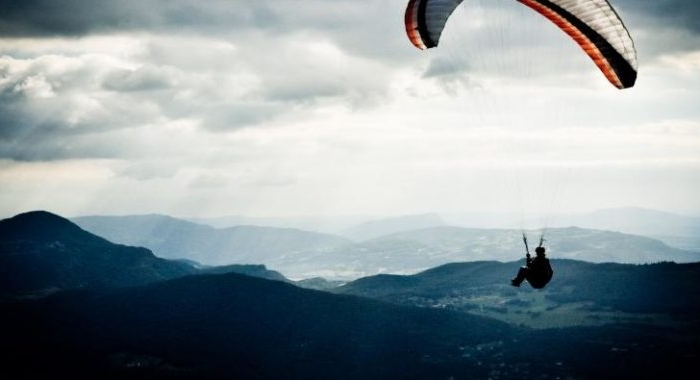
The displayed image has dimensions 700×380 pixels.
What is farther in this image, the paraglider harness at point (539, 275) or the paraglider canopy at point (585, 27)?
the paraglider harness at point (539, 275)

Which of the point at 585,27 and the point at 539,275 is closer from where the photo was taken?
the point at 585,27

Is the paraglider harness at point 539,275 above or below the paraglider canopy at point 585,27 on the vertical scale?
below

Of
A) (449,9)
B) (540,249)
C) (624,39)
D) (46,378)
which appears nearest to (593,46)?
(624,39)

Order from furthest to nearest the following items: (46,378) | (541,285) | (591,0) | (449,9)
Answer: (46,378) < (449,9) < (541,285) < (591,0)

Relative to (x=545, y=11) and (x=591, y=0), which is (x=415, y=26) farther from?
(x=591, y=0)

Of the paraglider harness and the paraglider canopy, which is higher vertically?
the paraglider canopy

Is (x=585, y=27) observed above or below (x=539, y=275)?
above

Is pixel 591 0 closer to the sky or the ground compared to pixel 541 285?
closer to the sky

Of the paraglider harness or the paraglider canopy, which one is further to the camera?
the paraglider harness
